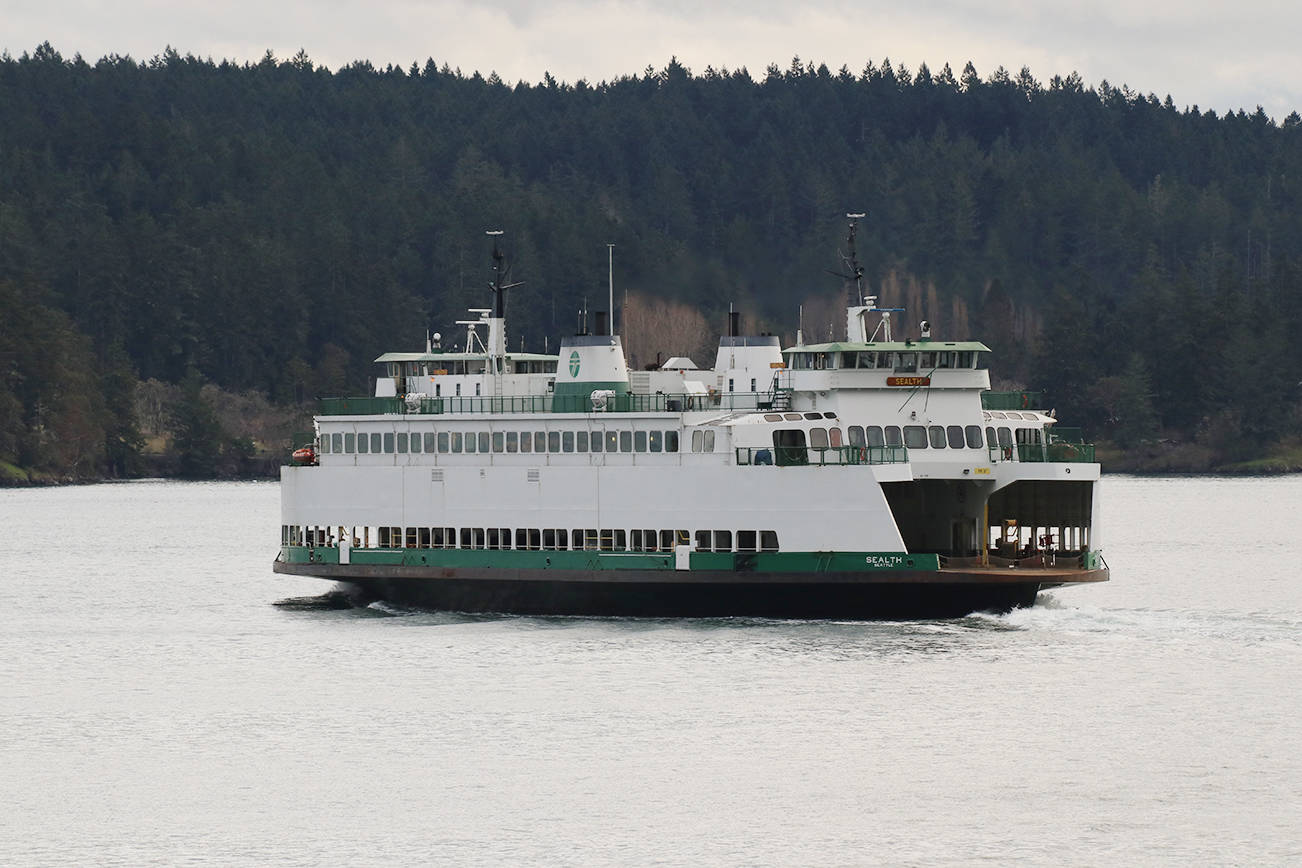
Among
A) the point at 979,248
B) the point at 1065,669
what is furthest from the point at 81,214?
A: the point at 1065,669

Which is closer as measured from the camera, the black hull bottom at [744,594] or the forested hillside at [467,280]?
the black hull bottom at [744,594]

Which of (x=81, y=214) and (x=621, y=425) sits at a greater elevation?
(x=81, y=214)

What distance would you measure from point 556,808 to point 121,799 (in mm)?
6771

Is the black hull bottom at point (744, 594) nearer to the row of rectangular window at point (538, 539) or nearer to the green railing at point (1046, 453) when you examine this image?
the row of rectangular window at point (538, 539)

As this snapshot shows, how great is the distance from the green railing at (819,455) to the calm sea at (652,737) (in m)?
3.59

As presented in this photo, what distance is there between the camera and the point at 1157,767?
3528cm

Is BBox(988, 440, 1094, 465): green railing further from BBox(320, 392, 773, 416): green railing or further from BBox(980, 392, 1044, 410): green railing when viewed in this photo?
BBox(320, 392, 773, 416): green railing

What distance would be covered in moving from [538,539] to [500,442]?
263 centimetres

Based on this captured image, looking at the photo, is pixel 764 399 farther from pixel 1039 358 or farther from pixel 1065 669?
pixel 1039 358

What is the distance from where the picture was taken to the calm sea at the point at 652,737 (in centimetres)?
3131

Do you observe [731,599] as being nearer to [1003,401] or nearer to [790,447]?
[790,447]

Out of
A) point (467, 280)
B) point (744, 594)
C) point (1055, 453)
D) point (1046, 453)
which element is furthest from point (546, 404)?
point (467, 280)

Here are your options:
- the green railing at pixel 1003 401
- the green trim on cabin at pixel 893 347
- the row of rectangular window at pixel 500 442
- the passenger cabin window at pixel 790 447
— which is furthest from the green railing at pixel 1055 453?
the row of rectangular window at pixel 500 442

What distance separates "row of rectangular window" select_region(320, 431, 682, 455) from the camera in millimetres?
50406
